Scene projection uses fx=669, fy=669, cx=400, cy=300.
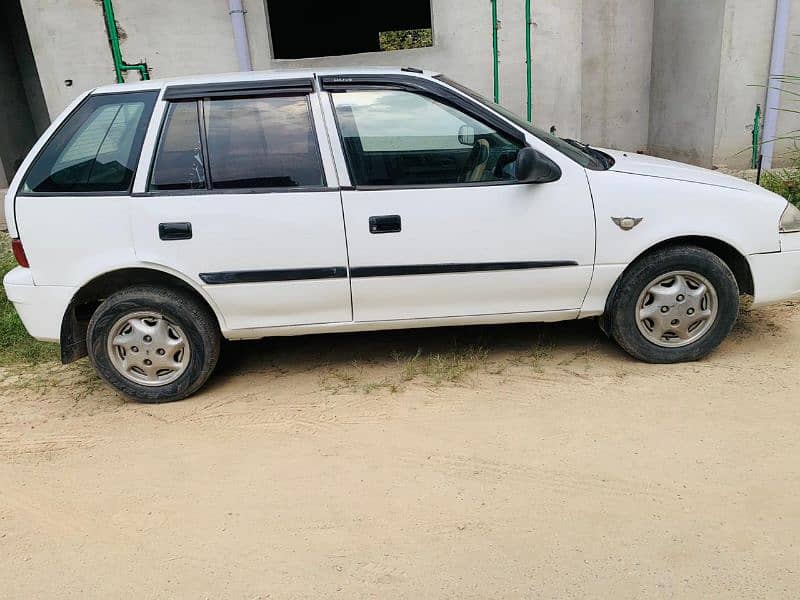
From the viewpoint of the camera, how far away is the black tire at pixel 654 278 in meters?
3.77

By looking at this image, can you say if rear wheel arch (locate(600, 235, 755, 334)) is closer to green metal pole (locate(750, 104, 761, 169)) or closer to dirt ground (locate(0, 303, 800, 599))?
dirt ground (locate(0, 303, 800, 599))

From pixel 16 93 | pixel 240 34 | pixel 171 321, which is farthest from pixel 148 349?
pixel 16 93

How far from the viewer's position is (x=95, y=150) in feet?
12.1

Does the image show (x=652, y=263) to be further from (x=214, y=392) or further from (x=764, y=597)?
(x=214, y=392)

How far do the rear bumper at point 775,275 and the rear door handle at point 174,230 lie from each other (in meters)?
3.15

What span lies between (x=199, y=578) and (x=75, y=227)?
6.81ft

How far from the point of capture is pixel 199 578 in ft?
8.43

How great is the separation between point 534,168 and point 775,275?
1574mm

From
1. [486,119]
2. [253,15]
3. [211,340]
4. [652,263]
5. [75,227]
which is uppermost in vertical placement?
[253,15]

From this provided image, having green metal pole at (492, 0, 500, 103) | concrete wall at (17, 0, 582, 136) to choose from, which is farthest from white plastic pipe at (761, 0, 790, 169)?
green metal pole at (492, 0, 500, 103)

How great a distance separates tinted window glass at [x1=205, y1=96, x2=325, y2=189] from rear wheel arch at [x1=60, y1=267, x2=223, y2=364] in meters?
0.62

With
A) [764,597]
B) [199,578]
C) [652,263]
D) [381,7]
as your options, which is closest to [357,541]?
[199,578]

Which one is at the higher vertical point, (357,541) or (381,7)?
(381,7)

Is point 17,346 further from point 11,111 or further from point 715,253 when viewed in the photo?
point 11,111
